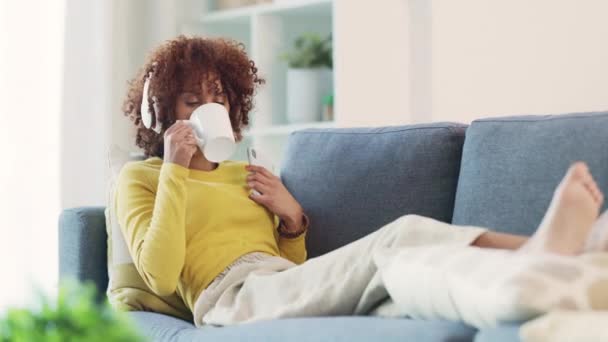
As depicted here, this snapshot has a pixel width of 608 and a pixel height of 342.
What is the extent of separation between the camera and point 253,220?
2277 mm

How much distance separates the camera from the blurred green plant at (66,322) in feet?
2.30

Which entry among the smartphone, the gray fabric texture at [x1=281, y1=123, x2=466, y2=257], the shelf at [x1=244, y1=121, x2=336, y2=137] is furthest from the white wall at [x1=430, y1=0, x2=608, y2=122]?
the smartphone

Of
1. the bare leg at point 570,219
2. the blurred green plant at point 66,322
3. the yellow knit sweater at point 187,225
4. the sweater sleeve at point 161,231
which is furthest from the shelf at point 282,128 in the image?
the blurred green plant at point 66,322

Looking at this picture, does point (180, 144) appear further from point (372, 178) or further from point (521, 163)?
point (521, 163)

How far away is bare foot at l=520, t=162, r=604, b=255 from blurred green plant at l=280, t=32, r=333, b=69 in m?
2.28

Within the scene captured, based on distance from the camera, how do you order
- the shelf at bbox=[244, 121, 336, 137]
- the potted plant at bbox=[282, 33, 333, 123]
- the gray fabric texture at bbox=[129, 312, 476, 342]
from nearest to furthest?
the gray fabric texture at bbox=[129, 312, 476, 342]
the shelf at bbox=[244, 121, 336, 137]
the potted plant at bbox=[282, 33, 333, 123]

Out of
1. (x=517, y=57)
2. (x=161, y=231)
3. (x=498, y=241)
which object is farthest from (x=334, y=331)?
(x=517, y=57)

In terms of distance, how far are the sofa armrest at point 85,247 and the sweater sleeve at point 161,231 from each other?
0.61 ft

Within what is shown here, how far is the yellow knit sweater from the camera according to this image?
6.90 ft

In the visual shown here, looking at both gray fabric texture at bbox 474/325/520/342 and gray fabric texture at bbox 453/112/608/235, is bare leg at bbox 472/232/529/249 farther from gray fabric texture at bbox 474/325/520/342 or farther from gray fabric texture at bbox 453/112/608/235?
gray fabric texture at bbox 474/325/520/342

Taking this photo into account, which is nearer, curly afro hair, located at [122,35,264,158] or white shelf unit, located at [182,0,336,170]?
curly afro hair, located at [122,35,264,158]

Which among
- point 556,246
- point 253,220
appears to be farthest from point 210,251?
point 556,246

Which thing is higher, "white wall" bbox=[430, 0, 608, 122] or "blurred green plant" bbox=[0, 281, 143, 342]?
"white wall" bbox=[430, 0, 608, 122]

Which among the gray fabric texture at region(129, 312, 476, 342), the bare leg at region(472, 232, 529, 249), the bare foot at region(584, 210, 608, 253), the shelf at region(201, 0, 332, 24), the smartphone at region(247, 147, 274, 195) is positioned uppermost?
the shelf at region(201, 0, 332, 24)
